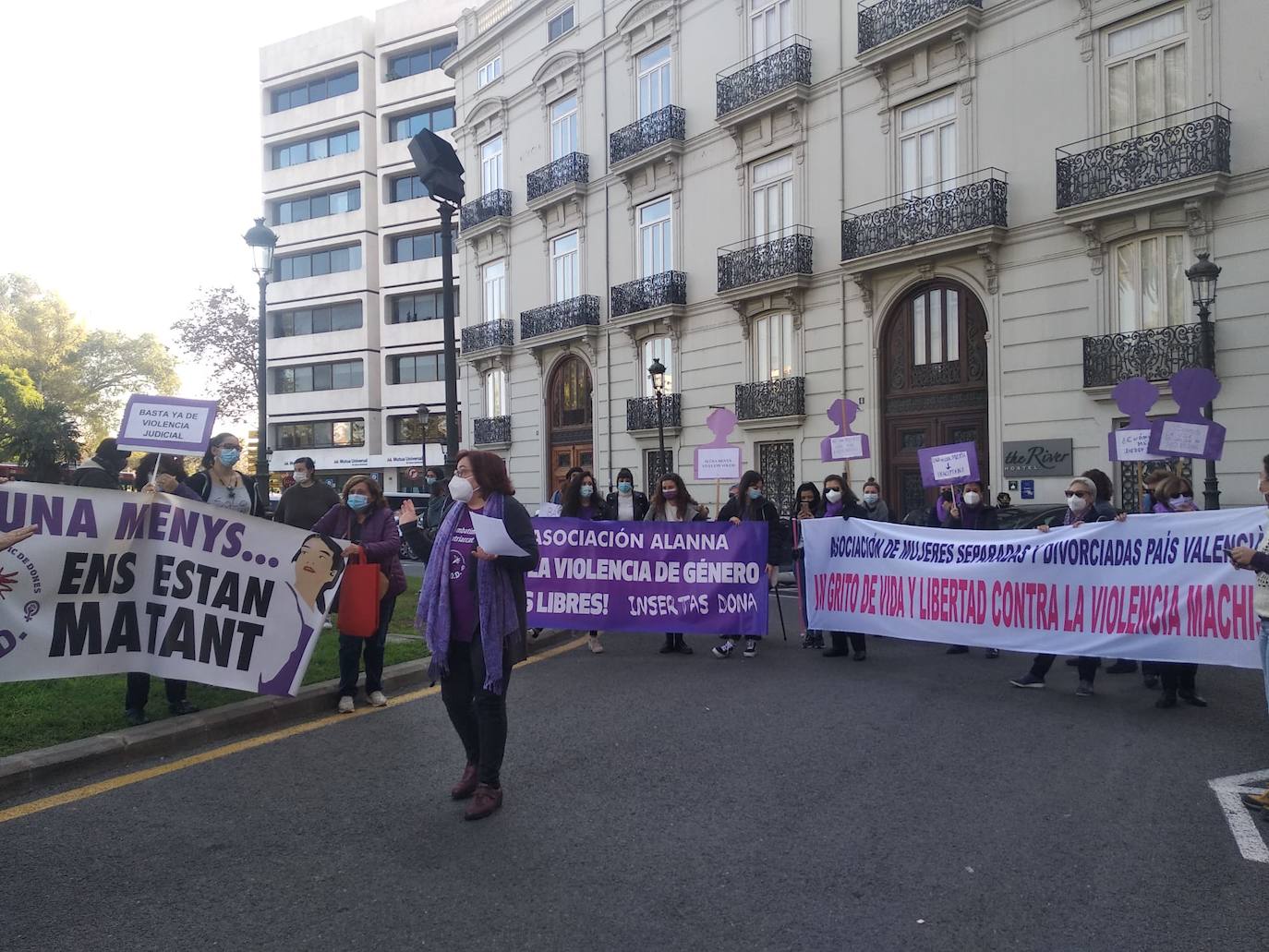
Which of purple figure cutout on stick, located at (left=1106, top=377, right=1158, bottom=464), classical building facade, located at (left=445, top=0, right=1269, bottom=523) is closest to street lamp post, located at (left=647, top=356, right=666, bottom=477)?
classical building facade, located at (left=445, top=0, right=1269, bottom=523)

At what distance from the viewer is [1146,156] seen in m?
16.1

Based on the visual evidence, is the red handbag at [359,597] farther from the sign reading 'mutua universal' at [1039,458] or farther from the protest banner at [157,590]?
the sign reading 'mutua universal' at [1039,458]

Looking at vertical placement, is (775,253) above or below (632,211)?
below

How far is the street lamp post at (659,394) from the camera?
854 inches

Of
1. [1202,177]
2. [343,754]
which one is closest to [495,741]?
[343,754]

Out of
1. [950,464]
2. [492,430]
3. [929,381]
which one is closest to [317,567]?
[950,464]

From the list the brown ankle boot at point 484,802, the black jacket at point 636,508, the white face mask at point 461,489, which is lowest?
the brown ankle boot at point 484,802

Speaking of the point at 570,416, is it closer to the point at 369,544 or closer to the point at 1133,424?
the point at 1133,424

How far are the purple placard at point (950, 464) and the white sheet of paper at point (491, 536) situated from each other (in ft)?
21.3

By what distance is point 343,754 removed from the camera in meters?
5.70

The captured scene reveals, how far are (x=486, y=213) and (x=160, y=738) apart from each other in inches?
1136

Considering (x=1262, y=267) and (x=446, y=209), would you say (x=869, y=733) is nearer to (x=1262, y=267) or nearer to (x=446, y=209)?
(x=446, y=209)

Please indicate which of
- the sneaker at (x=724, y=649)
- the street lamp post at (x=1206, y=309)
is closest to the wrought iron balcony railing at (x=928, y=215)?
the street lamp post at (x=1206, y=309)

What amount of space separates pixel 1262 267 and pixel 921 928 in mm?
15768
